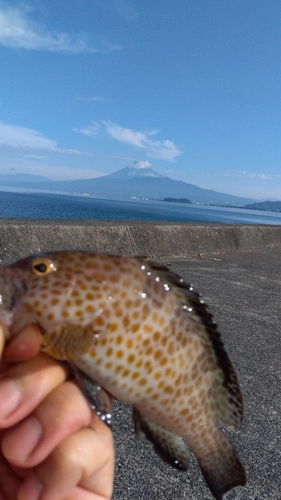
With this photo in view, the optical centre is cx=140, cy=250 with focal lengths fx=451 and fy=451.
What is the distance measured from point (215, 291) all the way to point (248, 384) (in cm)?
249

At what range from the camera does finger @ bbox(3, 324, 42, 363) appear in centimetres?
109

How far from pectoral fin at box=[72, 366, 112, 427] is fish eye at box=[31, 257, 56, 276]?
26 cm

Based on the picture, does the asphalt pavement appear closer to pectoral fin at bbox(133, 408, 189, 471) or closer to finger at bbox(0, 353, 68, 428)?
pectoral fin at bbox(133, 408, 189, 471)

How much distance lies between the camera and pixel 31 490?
1135mm

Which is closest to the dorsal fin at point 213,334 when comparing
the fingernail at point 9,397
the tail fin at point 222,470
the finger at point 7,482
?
the tail fin at point 222,470

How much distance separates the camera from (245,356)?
3816 millimetres

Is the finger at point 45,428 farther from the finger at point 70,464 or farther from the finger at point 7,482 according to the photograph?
the finger at point 7,482

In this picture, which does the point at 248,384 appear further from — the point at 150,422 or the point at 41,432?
the point at 41,432

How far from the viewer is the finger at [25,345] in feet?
3.59

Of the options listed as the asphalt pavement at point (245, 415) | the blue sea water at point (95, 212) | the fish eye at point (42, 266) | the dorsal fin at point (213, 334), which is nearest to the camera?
the fish eye at point (42, 266)

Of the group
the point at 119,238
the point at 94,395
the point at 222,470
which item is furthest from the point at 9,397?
the point at 119,238

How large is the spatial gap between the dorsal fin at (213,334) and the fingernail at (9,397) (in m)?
0.48

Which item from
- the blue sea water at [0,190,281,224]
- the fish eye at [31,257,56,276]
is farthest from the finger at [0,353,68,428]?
the blue sea water at [0,190,281,224]

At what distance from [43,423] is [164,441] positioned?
0.42 m
